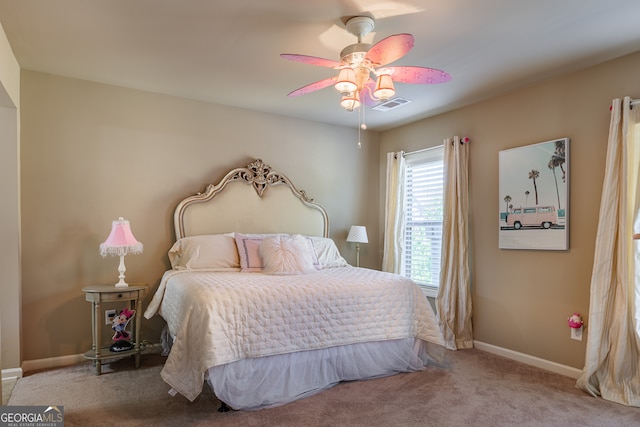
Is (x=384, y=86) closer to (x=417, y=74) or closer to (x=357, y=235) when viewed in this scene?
(x=417, y=74)

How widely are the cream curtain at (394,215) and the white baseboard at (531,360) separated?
1.33 meters

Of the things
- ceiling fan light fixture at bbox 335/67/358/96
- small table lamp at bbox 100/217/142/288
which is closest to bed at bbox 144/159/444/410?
small table lamp at bbox 100/217/142/288

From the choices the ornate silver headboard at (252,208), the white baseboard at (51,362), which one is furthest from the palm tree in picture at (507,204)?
the white baseboard at (51,362)

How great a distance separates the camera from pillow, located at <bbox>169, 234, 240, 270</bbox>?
373 centimetres

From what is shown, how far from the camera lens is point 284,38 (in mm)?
2836

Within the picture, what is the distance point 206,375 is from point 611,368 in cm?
280

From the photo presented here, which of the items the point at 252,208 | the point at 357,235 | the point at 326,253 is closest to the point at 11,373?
the point at 252,208

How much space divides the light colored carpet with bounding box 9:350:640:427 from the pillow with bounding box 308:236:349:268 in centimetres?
140

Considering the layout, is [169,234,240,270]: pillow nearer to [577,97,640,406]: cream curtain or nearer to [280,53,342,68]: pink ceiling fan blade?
[280,53,342,68]: pink ceiling fan blade

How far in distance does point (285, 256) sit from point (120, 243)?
140 cm

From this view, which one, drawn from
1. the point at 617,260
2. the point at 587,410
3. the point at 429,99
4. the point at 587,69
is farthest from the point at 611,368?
the point at 429,99

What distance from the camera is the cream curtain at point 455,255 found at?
13.3 ft

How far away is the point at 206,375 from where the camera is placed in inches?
97.2

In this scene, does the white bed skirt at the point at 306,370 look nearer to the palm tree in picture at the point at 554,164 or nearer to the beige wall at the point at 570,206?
the beige wall at the point at 570,206
